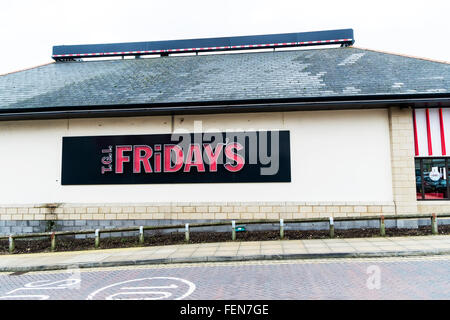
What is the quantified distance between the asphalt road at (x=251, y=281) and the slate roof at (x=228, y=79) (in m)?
6.64

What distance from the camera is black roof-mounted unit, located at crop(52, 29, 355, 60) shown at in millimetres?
18359

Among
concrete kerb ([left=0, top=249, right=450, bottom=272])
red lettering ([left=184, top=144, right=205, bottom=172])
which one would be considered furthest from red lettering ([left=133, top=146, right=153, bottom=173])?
concrete kerb ([left=0, top=249, right=450, bottom=272])

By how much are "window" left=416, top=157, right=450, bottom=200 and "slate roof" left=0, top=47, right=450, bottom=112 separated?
2.77m

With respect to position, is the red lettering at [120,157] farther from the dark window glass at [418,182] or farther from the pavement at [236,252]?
the dark window glass at [418,182]

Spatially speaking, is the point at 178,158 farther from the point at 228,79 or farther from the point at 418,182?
the point at 418,182

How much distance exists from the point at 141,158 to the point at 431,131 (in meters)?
11.7

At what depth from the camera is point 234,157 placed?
12.4m

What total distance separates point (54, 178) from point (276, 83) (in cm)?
1048

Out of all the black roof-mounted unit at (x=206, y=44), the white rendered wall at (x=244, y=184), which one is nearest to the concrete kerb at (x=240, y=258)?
the white rendered wall at (x=244, y=184)

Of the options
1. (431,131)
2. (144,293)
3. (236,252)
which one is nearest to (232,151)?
(236,252)

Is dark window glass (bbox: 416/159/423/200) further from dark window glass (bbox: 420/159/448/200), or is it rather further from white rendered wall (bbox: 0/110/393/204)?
white rendered wall (bbox: 0/110/393/204)

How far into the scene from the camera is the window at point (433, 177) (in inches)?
473

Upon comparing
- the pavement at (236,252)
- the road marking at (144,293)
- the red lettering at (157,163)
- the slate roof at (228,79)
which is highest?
the slate roof at (228,79)
